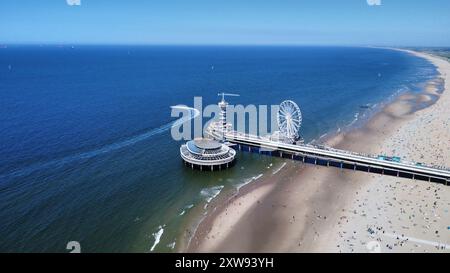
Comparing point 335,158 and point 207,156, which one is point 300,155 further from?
point 207,156

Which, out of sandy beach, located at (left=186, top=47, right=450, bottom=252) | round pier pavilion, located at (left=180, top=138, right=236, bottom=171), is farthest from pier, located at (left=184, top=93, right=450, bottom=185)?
sandy beach, located at (left=186, top=47, right=450, bottom=252)

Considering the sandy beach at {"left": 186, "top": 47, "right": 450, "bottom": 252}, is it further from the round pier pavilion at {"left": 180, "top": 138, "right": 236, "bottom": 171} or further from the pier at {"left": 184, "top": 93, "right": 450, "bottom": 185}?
the round pier pavilion at {"left": 180, "top": 138, "right": 236, "bottom": 171}

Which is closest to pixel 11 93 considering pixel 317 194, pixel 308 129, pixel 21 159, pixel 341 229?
pixel 21 159

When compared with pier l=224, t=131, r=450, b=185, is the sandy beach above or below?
below

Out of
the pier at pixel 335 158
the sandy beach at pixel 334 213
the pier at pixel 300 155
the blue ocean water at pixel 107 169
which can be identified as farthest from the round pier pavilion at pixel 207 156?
the sandy beach at pixel 334 213

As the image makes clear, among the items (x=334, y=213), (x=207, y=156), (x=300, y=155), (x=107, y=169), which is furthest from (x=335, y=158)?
(x=107, y=169)
